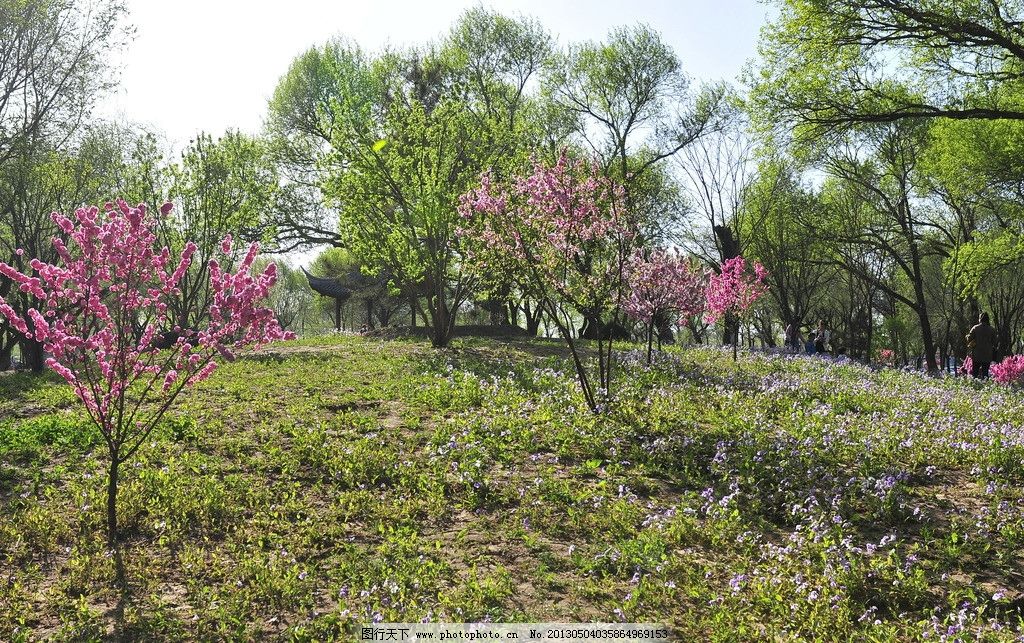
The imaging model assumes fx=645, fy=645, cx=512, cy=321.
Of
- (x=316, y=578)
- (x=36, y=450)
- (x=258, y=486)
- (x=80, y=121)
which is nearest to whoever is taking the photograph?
(x=316, y=578)

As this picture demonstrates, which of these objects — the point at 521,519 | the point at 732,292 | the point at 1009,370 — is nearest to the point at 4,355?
the point at 732,292

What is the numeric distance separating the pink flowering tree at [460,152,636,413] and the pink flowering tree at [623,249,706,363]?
11.2ft

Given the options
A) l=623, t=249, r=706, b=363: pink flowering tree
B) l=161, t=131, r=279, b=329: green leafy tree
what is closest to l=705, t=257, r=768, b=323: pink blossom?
l=623, t=249, r=706, b=363: pink flowering tree

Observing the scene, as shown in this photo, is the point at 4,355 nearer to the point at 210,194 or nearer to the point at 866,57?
the point at 210,194

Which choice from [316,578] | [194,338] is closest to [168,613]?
[316,578]

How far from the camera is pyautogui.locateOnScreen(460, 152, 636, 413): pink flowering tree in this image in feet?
35.0

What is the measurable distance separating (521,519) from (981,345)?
19.5m

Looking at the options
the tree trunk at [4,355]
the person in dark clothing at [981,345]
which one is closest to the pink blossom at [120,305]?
the person in dark clothing at [981,345]

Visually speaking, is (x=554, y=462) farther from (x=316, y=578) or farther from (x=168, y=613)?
(x=168, y=613)

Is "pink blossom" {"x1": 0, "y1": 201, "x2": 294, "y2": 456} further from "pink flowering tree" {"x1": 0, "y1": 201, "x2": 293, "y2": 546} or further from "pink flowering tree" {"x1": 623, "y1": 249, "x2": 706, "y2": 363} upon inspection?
"pink flowering tree" {"x1": 623, "y1": 249, "x2": 706, "y2": 363}

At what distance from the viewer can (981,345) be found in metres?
19.8

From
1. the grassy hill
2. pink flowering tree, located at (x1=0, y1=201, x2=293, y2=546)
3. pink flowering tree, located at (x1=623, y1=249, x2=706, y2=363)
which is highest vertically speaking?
pink flowering tree, located at (x1=623, y1=249, x2=706, y2=363)

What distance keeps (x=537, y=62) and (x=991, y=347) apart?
23.1 meters

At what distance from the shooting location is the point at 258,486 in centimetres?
742
